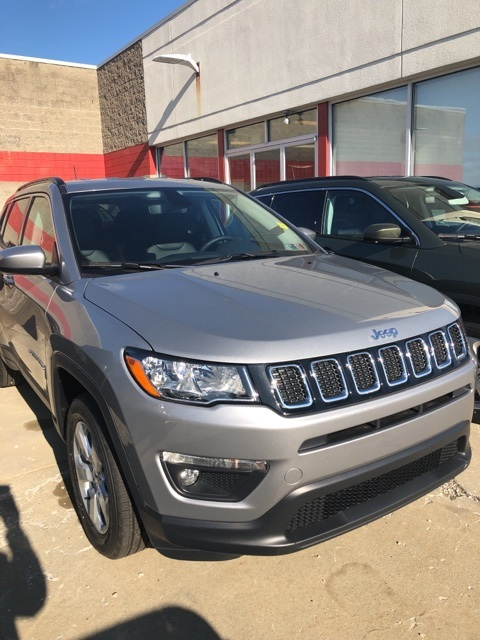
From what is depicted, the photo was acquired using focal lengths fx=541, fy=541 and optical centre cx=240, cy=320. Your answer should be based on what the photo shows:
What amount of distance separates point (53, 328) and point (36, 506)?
102 cm

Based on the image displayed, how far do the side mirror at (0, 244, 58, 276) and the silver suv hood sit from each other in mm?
372

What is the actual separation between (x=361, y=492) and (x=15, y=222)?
10.8 feet

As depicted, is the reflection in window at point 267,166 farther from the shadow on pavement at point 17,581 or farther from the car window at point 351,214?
the shadow on pavement at point 17,581

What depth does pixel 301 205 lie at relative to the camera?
523cm

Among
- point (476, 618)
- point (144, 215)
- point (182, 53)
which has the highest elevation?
point (182, 53)

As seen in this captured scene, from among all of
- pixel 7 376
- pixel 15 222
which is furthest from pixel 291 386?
pixel 7 376

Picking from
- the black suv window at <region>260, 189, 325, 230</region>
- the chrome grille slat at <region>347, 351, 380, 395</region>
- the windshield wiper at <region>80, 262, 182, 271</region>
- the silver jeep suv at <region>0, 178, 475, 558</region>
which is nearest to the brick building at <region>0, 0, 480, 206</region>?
the black suv window at <region>260, 189, 325, 230</region>

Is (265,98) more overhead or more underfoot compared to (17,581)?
more overhead

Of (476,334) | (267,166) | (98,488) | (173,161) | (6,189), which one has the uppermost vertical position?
(173,161)

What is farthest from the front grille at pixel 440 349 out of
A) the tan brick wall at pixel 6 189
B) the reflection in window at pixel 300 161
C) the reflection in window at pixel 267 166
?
Result: the tan brick wall at pixel 6 189

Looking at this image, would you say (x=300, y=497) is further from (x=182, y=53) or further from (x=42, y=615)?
(x=182, y=53)

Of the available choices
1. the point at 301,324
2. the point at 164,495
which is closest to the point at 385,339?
the point at 301,324

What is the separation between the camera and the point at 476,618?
7.00 ft

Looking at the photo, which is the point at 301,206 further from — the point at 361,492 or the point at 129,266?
the point at 361,492
